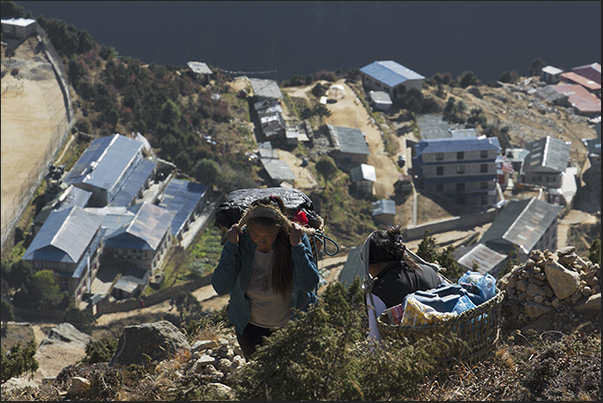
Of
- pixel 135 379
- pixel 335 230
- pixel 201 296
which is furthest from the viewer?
pixel 335 230

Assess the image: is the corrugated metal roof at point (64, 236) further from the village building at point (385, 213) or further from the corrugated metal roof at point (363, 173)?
the corrugated metal roof at point (363, 173)

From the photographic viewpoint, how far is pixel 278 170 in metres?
50.3

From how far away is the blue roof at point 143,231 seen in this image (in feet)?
128

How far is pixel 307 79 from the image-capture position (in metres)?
69.8

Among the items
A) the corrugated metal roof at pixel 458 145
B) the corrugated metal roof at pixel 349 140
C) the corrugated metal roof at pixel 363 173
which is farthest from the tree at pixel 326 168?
the corrugated metal roof at pixel 458 145

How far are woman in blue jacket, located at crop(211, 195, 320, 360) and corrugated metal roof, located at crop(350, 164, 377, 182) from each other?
44650 mm

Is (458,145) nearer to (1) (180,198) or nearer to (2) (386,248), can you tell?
(1) (180,198)

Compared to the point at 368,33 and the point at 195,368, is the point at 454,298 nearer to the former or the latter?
the point at 195,368

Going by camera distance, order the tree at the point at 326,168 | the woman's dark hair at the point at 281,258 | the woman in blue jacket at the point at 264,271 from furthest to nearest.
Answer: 1. the tree at the point at 326,168
2. the woman's dark hair at the point at 281,258
3. the woman in blue jacket at the point at 264,271

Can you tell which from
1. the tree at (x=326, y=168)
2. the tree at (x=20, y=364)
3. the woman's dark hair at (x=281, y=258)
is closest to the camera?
the woman's dark hair at (x=281, y=258)

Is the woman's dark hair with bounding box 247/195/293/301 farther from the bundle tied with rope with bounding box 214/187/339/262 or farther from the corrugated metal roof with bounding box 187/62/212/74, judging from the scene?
the corrugated metal roof with bounding box 187/62/212/74

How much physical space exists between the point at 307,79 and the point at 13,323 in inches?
1671

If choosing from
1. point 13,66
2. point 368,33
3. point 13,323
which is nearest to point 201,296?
point 13,323

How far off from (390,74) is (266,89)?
13584mm
